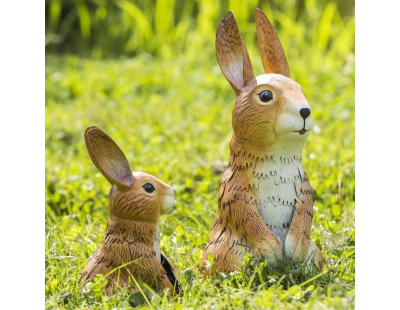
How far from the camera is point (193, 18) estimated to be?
8.57m

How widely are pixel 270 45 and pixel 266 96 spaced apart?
35 cm

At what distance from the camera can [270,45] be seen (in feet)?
10.1

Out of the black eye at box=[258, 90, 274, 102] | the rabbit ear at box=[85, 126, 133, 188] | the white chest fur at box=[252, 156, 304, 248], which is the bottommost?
the white chest fur at box=[252, 156, 304, 248]

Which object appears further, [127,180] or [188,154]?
[188,154]

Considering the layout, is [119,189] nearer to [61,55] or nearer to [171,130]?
[171,130]

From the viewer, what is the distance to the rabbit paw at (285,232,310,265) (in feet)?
9.34

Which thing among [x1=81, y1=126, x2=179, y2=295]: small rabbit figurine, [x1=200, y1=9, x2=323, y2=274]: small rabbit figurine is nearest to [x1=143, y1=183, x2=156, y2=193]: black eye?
[x1=81, y1=126, x2=179, y2=295]: small rabbit figurine

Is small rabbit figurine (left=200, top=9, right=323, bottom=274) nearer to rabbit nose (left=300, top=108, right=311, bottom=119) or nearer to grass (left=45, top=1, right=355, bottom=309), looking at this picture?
rabbit nose (left=300, top=108, right=311, bottom=119)

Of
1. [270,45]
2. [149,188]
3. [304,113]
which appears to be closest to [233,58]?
[270,45]

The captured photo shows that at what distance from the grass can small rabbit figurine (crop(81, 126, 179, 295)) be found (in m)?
0.09

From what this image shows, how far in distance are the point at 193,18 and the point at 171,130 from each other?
335cm

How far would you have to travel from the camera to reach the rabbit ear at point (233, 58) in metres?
2.95

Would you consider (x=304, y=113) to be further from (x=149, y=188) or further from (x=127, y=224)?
(x=127, y=224)

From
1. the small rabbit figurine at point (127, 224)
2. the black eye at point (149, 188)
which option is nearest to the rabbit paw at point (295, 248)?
the small rabbit figurine at point (127, 224)
